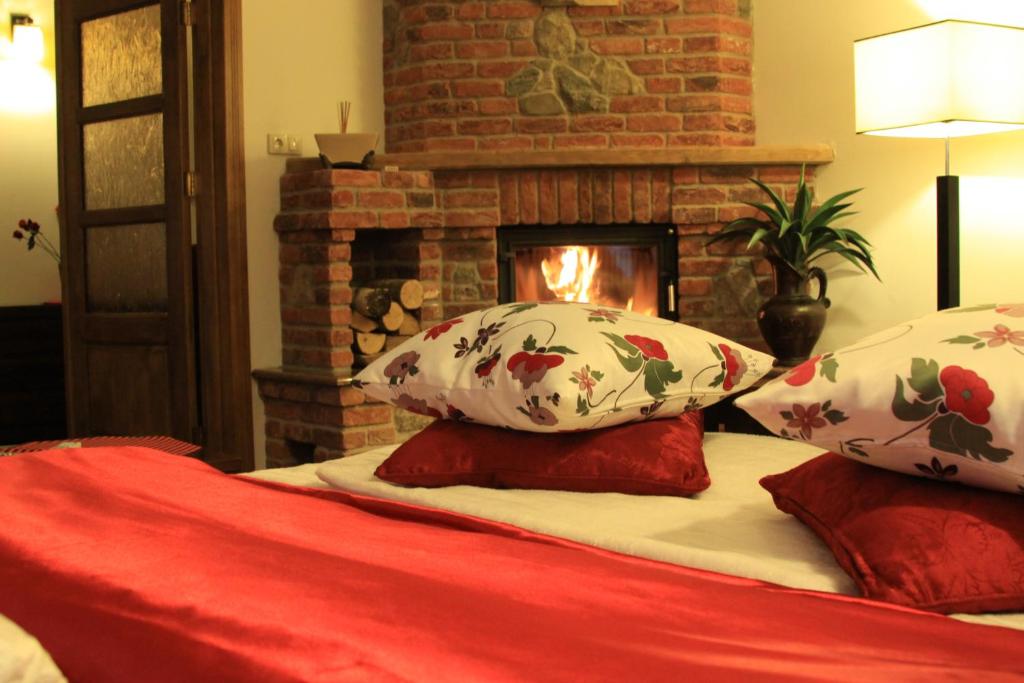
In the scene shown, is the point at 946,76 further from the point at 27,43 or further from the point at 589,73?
the point at 27,43

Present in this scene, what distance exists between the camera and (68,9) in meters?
4.61

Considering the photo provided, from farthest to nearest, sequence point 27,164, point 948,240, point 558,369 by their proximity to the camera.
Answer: point 27,164
point 948,240
point 558,369

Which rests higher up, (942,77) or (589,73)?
(589,73)

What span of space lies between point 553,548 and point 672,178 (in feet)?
10.1

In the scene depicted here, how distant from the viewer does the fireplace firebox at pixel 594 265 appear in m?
4.49

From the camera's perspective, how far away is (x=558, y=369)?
1842 mm

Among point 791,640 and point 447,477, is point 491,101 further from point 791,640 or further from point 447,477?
point 791,640

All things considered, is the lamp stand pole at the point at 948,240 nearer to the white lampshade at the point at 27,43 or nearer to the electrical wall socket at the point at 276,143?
the electrical wall socket at the point at 276,143

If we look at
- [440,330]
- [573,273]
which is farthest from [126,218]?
[440,330]

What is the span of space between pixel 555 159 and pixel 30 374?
285 cm

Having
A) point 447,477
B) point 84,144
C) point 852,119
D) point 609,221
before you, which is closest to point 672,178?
point 609,221

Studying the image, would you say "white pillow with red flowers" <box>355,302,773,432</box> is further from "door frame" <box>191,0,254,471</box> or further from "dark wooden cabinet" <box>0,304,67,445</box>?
"dark wooden cabinet" <box>0,304,67,445</box>

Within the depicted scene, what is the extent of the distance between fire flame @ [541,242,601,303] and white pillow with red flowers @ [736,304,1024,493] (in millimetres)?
2975

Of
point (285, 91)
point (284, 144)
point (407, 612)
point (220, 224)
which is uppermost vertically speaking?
point (285, 91)
